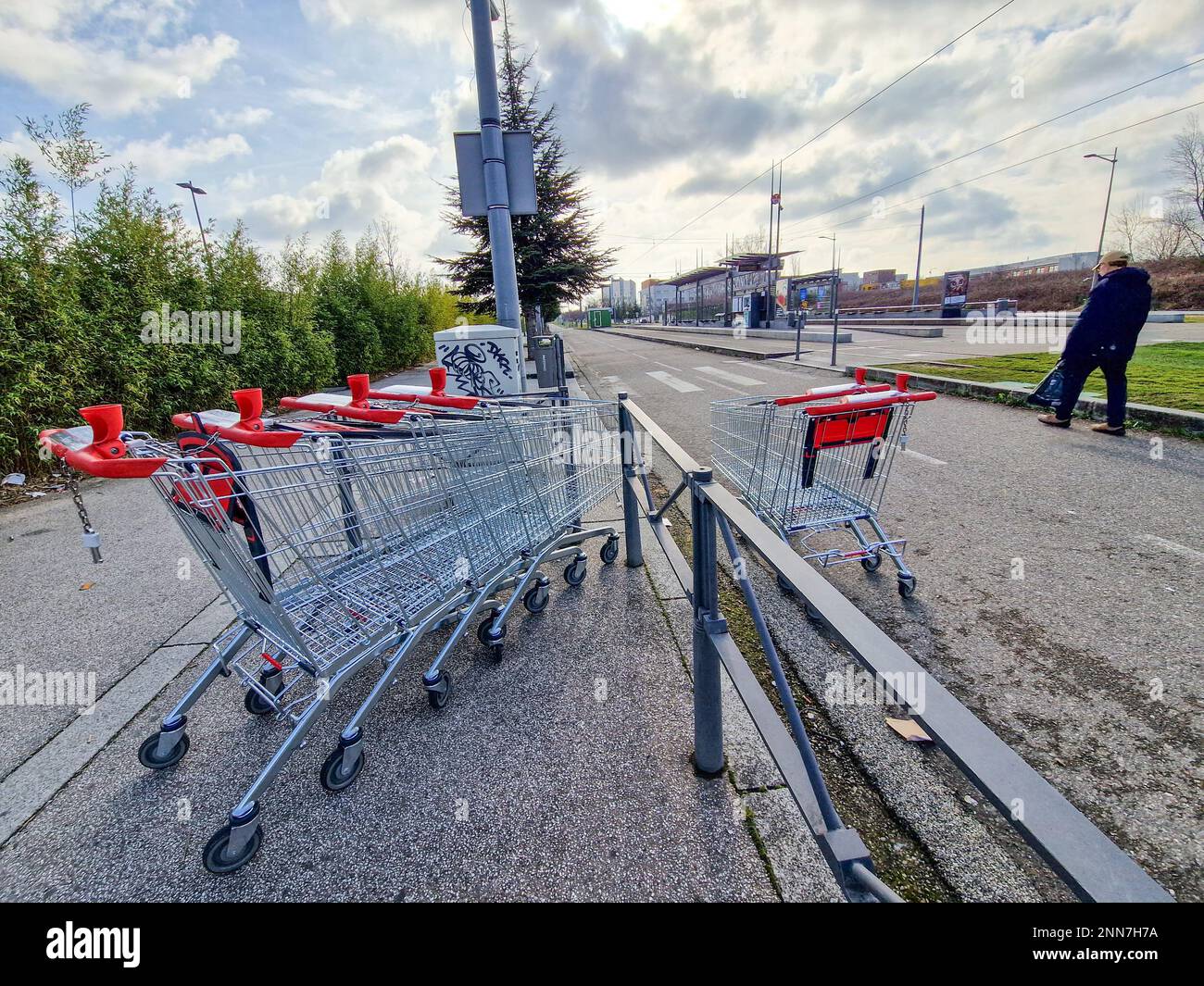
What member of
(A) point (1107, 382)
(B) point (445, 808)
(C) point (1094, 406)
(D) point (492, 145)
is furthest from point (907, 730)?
(C) point (1094, 406)

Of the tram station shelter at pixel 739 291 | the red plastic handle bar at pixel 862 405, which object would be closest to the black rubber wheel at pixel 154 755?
the red plastic handle bar at pixel 862 405

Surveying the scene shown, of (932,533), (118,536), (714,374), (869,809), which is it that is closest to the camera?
(869,809)

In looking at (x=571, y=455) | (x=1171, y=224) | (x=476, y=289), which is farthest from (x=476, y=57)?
(x=1171, y=224)

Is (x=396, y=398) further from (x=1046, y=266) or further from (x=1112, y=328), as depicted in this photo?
(x=1046, y=266)

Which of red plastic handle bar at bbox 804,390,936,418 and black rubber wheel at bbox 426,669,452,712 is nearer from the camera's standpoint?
black rubber wheel at bbox 426,669,452,712

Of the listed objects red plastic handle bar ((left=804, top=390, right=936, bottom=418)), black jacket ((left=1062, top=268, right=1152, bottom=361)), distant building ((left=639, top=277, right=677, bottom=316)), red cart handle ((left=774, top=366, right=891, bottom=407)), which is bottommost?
red plastic handle bar ((left=804, top=390, right=936, bottom=418))

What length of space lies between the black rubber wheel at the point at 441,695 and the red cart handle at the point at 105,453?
1.42m

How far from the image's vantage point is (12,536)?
192 inches

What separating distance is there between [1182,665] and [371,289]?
18.2 m

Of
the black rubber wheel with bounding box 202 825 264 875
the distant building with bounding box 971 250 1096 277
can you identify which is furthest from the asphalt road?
the distant building with bounding box 971 250 1096 277

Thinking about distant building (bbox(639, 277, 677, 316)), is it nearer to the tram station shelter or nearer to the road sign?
the tram station shelter

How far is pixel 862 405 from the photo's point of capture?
319 cm

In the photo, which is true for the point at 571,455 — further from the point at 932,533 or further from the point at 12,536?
the point at 12,536

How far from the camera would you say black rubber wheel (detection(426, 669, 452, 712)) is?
2537 millimetres
